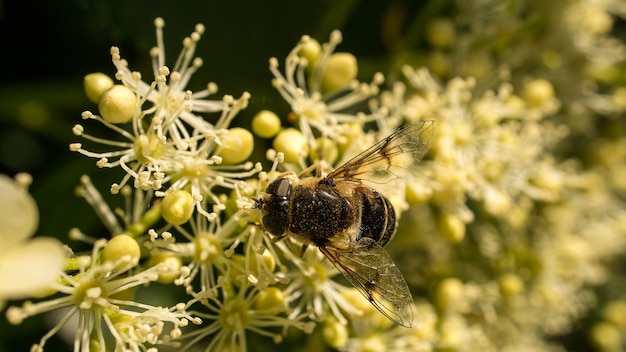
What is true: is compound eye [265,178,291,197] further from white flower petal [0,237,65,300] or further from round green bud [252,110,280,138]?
white flower petal [0,237,65,300]

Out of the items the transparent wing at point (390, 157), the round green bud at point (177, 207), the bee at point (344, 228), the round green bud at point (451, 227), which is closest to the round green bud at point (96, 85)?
the round green bud at point (177, 207)

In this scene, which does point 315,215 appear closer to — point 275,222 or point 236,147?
point 275,222

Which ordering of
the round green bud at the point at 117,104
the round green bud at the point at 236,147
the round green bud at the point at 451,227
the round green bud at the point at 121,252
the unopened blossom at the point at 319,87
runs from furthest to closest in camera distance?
the round green bud at the point at 451,227 < the unopened blossom at the point at 319,87 < the round green bud at the point at 236,147 < the round green bud at the point at 117,104 < the round green bud at the point at 121,252

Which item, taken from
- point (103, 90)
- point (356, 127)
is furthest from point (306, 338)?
point (103, 90)

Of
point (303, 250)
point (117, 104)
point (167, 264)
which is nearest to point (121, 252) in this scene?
point (167, 264)

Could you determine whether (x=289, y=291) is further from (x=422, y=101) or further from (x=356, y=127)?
(x=422, y=101)

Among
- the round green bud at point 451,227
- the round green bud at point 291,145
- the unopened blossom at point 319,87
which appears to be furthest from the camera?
the round green bud at point 451,227

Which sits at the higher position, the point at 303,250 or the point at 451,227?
the point at 451,227

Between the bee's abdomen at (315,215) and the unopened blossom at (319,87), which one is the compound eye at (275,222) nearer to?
the bee's abdomen at (315,215)
